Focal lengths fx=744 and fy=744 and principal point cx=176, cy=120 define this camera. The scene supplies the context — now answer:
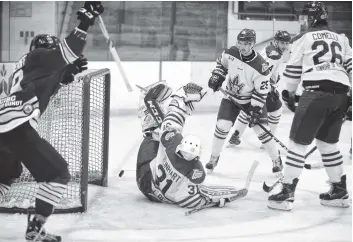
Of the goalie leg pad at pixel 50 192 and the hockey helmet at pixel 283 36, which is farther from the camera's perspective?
the hockey helmet at pixel 283 36

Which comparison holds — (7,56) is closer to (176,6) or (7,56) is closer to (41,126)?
(176,6)

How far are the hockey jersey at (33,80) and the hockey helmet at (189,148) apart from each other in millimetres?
→ 886

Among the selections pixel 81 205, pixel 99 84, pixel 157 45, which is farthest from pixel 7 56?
pixel 81 205

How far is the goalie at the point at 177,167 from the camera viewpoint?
369 centimetres

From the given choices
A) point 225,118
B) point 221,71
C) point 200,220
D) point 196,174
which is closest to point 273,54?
point 221,71

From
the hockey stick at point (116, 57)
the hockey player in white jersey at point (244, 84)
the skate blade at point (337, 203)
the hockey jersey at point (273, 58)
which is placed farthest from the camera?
the hockey stick at point (116, 57)

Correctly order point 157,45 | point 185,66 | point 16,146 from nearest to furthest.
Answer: point 16,146 → point 185,66 → point 157,45

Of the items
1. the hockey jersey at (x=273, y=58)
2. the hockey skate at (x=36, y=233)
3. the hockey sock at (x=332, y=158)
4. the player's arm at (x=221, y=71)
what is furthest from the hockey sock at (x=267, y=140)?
the hockey skate at (x=36, y=233)

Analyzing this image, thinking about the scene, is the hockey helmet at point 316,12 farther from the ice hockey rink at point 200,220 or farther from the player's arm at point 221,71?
the ice hockey rink at point 200,220

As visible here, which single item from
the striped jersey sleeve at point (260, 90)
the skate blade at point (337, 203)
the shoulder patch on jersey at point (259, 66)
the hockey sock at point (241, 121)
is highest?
the shoulder patch on jersey at point (259, 66)

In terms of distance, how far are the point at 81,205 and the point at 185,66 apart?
4.87m

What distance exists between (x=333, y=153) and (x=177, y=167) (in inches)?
33.8

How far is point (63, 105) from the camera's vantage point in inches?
166

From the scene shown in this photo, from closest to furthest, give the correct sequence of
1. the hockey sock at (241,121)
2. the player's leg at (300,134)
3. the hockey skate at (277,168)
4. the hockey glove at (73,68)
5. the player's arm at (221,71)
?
the hockey glove at (73,68) < the player's leg at (300,134) < the player's arm at (221,71) < the hockey skate at (277,168) < the hockey sock at (241,121)
